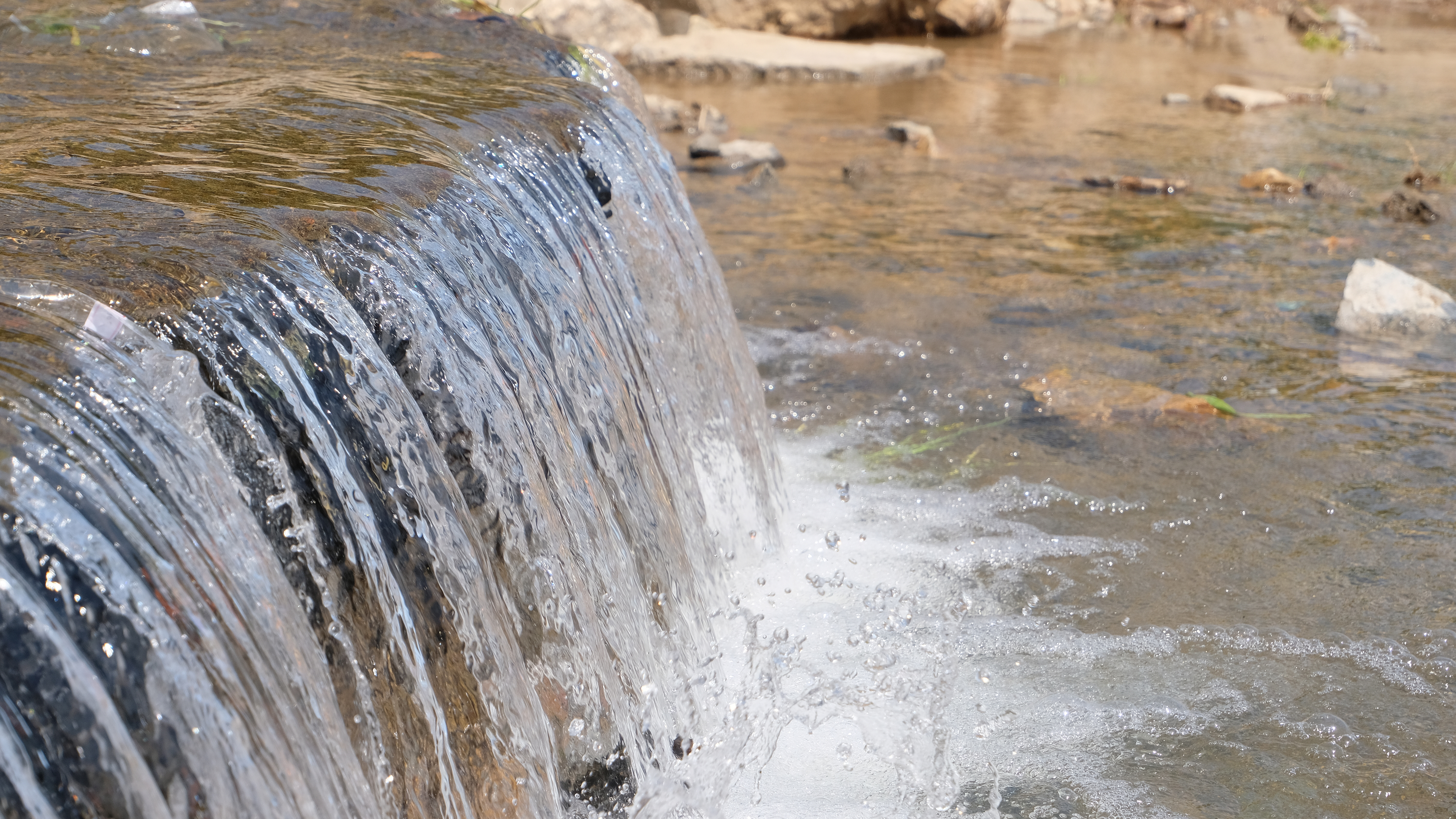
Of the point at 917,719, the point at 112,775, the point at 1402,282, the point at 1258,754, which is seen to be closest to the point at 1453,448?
the point at 1402,282

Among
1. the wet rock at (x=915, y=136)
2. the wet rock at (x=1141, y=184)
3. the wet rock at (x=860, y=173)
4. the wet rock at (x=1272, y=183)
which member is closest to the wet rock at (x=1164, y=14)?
the wet rock at (x=915, y=136)

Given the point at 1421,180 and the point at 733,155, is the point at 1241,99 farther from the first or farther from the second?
the point at 733,155

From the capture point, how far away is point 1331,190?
294 inches

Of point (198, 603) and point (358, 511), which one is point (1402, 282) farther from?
point (198, 603)

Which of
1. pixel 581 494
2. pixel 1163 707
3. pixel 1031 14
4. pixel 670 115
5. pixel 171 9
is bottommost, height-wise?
pixel 1163 707

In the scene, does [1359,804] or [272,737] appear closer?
[272,737]

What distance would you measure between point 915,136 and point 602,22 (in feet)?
14.8

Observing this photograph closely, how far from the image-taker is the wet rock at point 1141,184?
7625mm

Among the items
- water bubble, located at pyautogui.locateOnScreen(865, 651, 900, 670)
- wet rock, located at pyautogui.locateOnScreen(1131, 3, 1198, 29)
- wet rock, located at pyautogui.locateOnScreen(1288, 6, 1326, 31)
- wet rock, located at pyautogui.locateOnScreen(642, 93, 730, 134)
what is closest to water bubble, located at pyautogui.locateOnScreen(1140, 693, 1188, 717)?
water bubble, located at pyautogui.locateOnScreen(865, 651, 900, 670)

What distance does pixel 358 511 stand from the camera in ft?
6.13

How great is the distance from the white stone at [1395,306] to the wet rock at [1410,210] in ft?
6.30

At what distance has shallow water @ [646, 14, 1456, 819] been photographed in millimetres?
2586

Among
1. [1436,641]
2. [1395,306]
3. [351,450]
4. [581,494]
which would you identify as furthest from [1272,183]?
A: [351,450]

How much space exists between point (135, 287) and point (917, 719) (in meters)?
1.78
